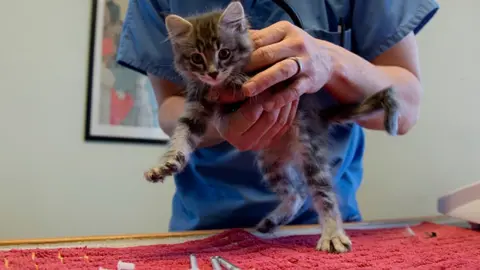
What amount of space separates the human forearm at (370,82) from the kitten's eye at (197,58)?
26 cm

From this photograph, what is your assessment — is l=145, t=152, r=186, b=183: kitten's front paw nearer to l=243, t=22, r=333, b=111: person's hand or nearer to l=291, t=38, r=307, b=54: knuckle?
l=243, t=22, r=333, b=111: person's hand

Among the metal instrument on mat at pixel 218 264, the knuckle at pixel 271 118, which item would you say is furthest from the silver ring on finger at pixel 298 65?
the metal instrument on mat at pixel 218 264

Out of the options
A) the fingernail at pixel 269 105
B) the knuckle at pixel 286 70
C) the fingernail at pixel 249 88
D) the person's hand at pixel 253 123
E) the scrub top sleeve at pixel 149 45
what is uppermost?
the scrub top sleeve at pixel 149 45

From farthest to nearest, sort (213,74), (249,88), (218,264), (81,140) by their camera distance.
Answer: (81,140) → (213,74) → (249,88) → (218,264)

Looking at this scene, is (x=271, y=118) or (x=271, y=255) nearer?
(x=271, y=255)

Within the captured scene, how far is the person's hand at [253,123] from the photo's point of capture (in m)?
0.93

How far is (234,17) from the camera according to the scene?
995 mm

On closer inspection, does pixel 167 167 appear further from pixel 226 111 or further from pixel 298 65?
pixel 298 65

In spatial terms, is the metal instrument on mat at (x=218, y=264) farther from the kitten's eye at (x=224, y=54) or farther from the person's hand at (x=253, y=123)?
the kitten's eye at (x=224, y=54)

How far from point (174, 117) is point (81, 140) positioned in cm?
114

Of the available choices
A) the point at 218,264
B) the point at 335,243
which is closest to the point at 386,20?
the point at 335,243

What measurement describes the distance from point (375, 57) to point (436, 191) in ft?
3.54

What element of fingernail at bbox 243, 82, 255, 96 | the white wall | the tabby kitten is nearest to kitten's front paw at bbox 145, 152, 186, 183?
the tabby kitten

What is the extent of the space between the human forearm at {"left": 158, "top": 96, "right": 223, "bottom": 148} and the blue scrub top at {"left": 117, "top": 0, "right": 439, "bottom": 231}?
3cm
